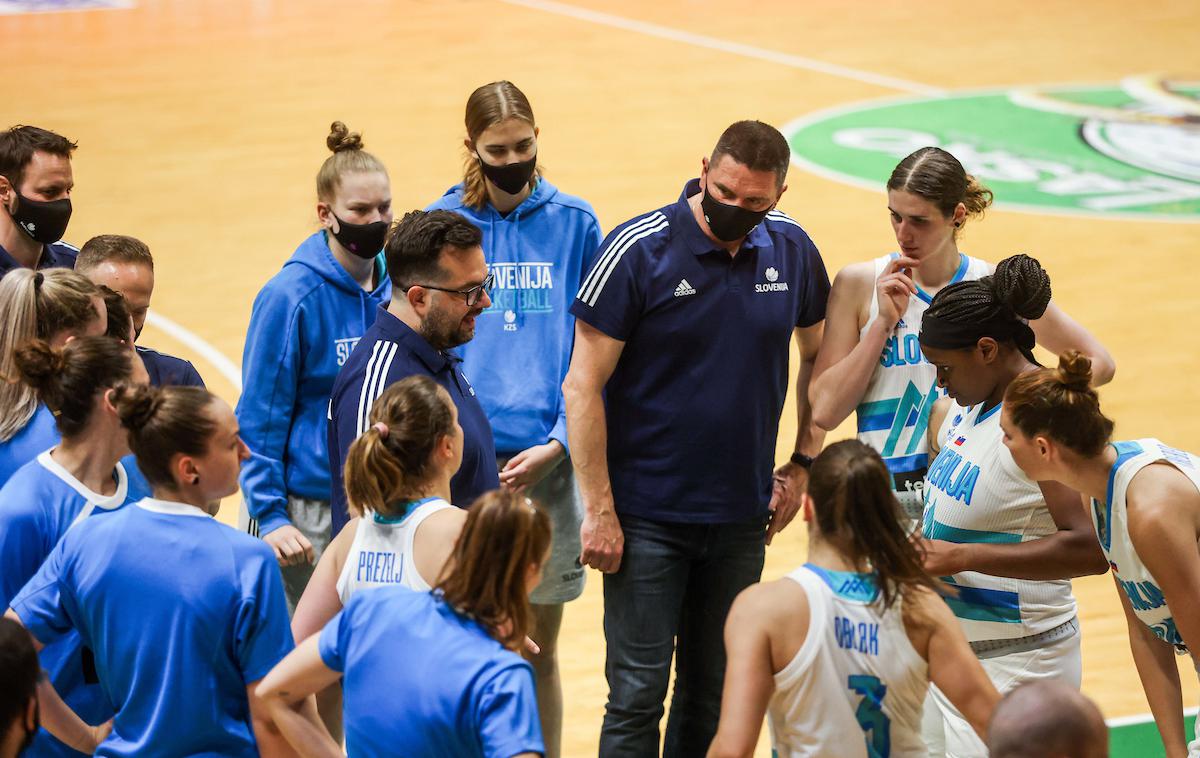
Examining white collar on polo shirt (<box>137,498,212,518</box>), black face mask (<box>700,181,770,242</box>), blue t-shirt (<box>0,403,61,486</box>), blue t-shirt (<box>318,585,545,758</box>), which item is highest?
black face mask (<box>700,181,770,242</box>)

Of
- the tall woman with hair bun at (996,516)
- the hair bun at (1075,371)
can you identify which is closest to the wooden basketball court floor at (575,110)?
the tall woman with hair bun at (996,516)

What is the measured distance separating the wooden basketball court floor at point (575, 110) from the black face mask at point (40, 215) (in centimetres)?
262

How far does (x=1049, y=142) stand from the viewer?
47.2 feet

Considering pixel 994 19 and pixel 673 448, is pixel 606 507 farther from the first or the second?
pixel 994 19

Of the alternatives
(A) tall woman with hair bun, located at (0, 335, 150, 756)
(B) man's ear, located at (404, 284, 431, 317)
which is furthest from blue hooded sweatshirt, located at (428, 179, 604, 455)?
(A) tall woman with hair bun, located at (0, 335, 150, 756)

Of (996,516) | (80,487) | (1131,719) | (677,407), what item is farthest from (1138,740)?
(80,487)

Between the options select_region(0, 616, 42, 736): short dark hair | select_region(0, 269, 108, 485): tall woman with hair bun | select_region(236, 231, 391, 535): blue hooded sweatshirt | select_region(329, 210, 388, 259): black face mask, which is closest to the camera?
select_region(0, 616, 42, 736): short dark hair

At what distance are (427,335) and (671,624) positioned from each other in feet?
3.84

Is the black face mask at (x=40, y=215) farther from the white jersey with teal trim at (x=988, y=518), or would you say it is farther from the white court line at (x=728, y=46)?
the white court line at (x=728, y=46)

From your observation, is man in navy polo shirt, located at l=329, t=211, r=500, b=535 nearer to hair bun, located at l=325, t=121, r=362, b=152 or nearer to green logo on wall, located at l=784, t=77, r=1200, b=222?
hair bun, located at l=325, t=121, r=362, b=152

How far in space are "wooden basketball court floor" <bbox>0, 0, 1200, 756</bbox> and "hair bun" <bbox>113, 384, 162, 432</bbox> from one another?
2671 millimetres

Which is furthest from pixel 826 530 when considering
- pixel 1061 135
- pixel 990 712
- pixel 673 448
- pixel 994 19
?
pixel 994 19

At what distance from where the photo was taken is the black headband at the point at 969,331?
4.25 m

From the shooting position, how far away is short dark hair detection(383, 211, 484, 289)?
13.9 ft
